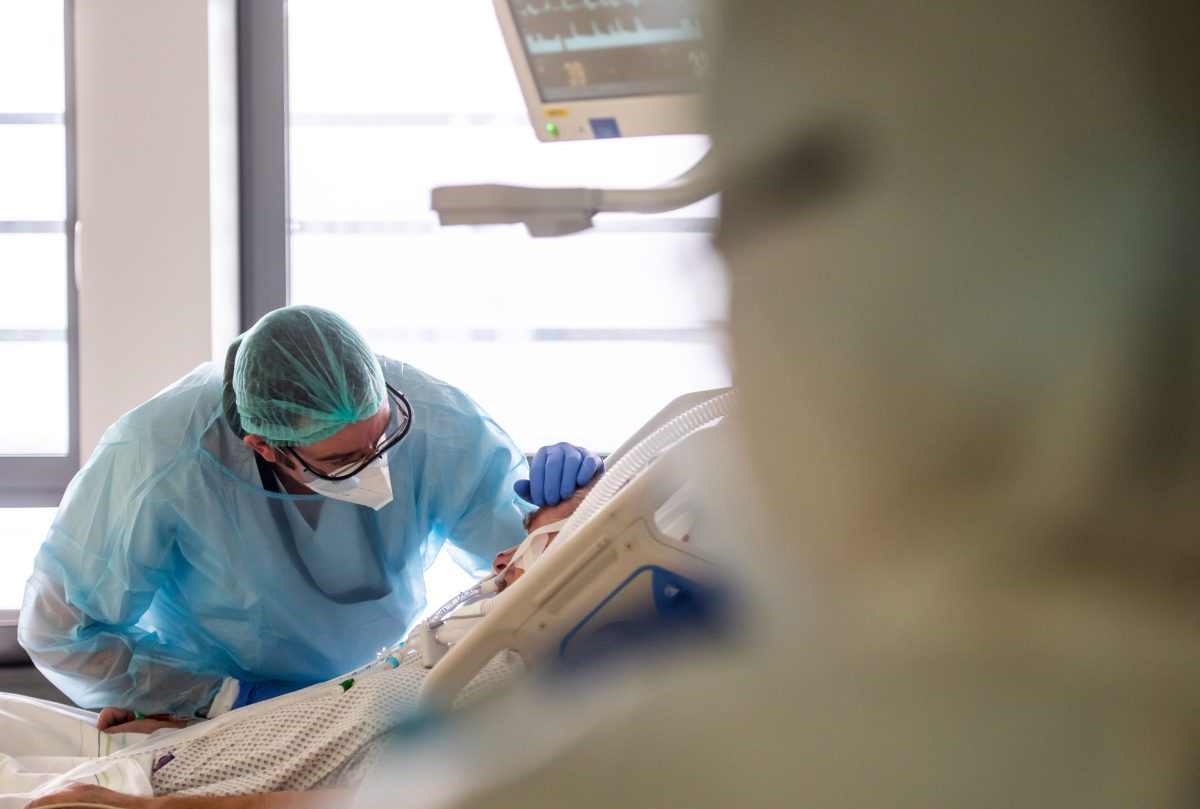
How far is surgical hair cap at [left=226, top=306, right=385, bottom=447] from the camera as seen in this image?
5.25 feet

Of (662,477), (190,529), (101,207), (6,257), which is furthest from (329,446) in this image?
(6,257)

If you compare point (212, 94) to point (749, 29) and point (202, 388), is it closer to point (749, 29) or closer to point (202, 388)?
point (202, 388)

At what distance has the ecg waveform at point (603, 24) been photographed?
0.42 m

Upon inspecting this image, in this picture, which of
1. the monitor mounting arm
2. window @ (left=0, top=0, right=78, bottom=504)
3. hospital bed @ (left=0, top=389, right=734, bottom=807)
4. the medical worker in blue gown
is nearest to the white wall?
window @ (left=0, top=0, right=78, bottom=504)

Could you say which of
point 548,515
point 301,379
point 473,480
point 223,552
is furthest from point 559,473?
point 223,552

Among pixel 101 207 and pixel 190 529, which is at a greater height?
pixel 101 207

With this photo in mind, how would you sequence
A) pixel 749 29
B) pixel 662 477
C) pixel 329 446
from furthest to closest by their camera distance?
1. pixel 329 446
2. pixel 662 477
3. pixel 749 29

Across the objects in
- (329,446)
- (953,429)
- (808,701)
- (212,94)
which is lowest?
(329,446)

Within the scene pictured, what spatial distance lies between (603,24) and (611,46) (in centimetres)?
2

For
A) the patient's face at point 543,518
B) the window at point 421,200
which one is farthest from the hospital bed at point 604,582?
the window at point 421,200

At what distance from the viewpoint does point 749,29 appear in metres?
0.38

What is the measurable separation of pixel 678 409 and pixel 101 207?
84.5 inches

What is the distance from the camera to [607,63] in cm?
69

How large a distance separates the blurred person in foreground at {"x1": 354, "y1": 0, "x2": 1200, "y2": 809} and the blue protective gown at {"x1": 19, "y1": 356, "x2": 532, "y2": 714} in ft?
4.91
